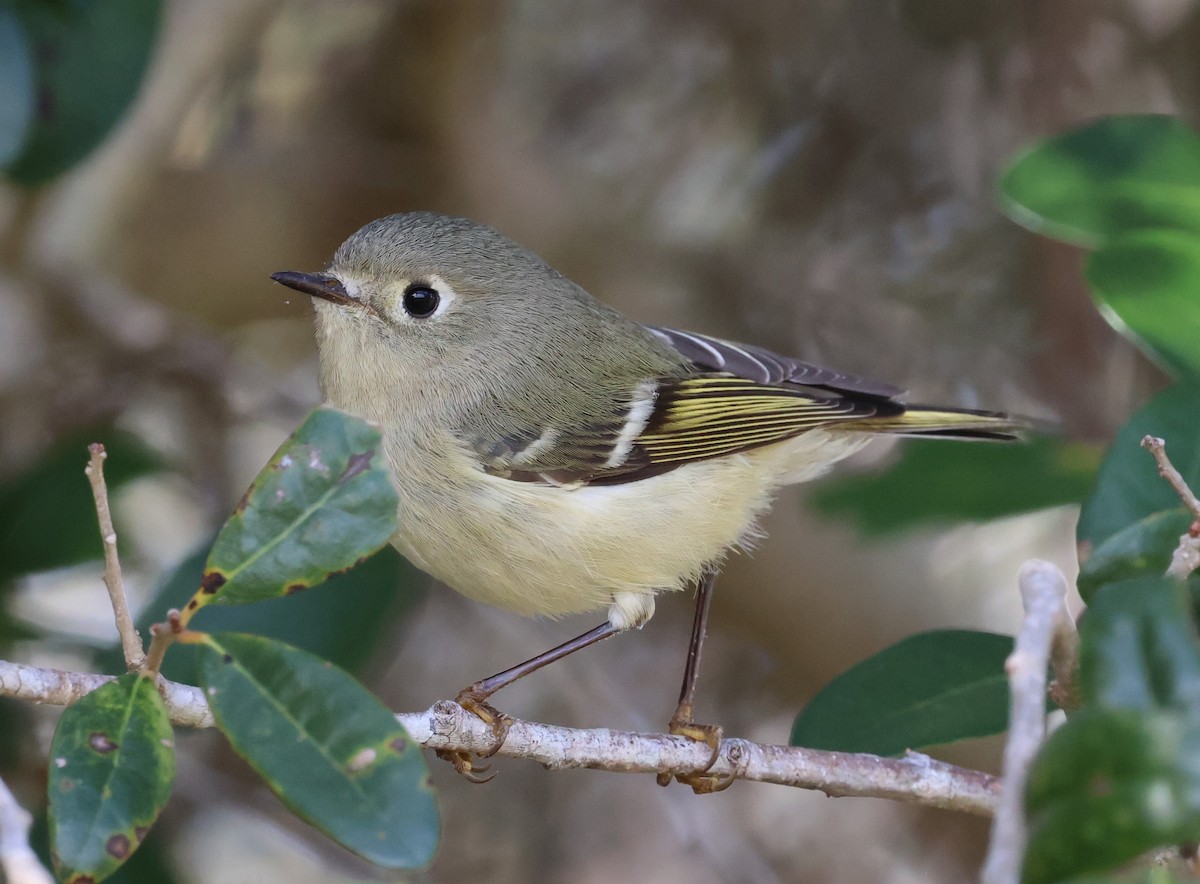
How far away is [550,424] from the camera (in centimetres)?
162

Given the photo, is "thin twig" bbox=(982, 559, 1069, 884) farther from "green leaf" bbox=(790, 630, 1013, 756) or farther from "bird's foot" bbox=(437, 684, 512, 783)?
"bird's foot" bbox=(437, 684, 512, 783)

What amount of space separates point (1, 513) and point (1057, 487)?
1.49m

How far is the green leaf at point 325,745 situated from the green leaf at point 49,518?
98 cm

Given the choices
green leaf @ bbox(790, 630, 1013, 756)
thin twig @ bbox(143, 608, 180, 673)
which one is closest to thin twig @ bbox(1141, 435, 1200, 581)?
green leaf @ bbox(790, 630, 1013, 756)

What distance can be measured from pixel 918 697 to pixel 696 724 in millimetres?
331

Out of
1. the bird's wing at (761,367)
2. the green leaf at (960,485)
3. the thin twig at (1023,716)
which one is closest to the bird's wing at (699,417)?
the bird's wing at (761,367)

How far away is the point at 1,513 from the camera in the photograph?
1.81 metres

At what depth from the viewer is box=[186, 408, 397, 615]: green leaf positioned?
3.22 feet

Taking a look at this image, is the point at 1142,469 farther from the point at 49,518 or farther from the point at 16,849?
the point at 49,518

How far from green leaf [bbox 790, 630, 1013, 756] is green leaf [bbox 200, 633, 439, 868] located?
24.1 inches

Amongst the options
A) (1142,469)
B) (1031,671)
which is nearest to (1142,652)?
(1031,671)

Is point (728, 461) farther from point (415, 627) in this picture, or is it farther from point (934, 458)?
point (415, 627)

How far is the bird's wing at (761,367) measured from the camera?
71.8 inches

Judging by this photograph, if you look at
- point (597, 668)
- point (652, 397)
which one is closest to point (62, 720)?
point (652, 397)
